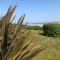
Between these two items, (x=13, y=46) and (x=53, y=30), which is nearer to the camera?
(x=13, y=46)

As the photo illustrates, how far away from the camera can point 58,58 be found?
10047 mm

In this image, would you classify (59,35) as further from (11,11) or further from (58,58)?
(11,11)

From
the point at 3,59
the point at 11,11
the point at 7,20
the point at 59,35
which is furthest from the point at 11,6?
the point at 59,35

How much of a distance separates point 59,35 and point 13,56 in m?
18.4

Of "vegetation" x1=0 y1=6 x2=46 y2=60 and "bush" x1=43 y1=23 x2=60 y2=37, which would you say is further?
"bush" x1=43 y1=23 x2=60 y2=37

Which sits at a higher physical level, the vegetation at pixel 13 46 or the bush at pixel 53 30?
the vegetation at pixel 13 46

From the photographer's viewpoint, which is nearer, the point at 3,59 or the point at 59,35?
the point at 3,59

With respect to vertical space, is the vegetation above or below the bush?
above

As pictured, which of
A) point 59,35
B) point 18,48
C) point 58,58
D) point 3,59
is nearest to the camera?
point 3,59

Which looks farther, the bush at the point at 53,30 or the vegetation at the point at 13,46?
the bush at the point at 53,30

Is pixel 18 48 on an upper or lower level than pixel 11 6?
lower

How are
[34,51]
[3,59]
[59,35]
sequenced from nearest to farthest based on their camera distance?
[3,59]
[34,51]
[59,35]

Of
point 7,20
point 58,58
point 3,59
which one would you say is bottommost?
point 58,58

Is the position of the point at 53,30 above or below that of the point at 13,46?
below
